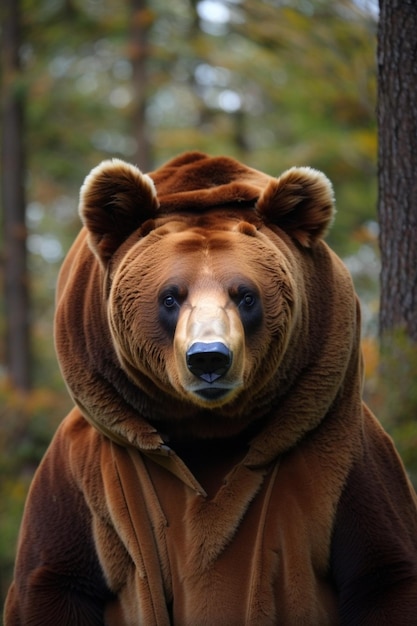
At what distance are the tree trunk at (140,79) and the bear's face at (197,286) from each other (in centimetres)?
1020

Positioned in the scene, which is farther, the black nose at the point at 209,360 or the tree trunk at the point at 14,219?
the tree trunk at the point at 14,219

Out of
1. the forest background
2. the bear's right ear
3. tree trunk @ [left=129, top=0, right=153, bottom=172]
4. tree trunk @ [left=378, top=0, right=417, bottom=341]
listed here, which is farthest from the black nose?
tree trunk @ [left=129, top=0, right=153, bottom=172]

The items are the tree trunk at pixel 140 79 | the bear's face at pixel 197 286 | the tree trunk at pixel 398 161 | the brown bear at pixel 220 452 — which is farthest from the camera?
the tree trunk at pixel 140 79

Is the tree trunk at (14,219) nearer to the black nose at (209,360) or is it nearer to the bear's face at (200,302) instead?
the bear's face at (200,302)

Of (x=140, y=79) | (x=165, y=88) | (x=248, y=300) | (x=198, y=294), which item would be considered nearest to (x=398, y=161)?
(x=248, y=300)

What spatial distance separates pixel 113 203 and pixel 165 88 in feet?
39.8

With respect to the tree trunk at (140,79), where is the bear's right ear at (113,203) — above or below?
below

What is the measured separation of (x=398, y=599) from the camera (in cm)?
361

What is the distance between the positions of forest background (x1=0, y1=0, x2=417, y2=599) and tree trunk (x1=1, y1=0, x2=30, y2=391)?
235 millimetres

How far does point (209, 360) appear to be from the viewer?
3.12m

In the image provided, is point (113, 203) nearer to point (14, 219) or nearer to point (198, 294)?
point (198, 294)

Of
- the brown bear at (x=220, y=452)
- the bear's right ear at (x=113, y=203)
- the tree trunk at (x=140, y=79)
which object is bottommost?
the brown bear at (x=220, y=452)

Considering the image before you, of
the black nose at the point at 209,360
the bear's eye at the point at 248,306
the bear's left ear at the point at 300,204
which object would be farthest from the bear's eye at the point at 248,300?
the bear's left ear at the point at 300,204

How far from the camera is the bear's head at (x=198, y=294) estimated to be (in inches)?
135
